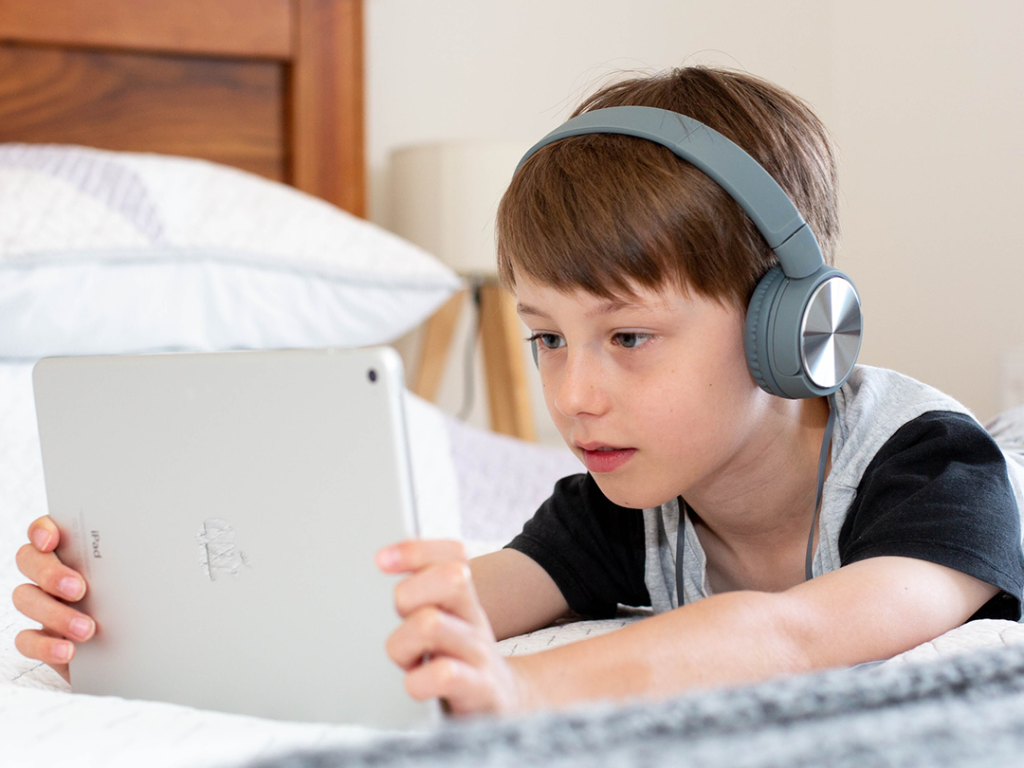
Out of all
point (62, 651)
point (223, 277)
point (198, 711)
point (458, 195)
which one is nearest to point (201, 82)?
point (458, 195)

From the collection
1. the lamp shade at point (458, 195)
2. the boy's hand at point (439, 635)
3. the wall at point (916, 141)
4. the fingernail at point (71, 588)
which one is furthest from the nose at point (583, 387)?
the lamp shade at point (458, 195)

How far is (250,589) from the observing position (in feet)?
1.70

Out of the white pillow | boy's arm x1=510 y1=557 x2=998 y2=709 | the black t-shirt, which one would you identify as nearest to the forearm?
boy's arm x1=510 y1=557 x2=998 y2=709

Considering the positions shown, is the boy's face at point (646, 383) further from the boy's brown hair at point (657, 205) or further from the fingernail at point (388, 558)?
the fingernail at point (388, 558)

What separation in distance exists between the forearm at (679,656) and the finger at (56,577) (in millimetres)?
283

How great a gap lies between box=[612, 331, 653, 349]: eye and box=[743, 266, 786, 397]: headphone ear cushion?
2.8 inches

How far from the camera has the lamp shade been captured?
1904 mm

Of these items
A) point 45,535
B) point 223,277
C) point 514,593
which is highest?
point 223,277

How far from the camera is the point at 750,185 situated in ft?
2.18

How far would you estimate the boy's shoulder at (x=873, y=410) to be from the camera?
29.7 inches

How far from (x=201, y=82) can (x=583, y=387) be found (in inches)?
59.5

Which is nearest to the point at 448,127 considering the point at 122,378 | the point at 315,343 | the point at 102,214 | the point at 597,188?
the point at 315,343

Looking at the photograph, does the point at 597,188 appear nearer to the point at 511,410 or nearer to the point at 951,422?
the point at 951,422

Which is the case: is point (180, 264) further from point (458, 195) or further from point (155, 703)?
point (155, 703)
